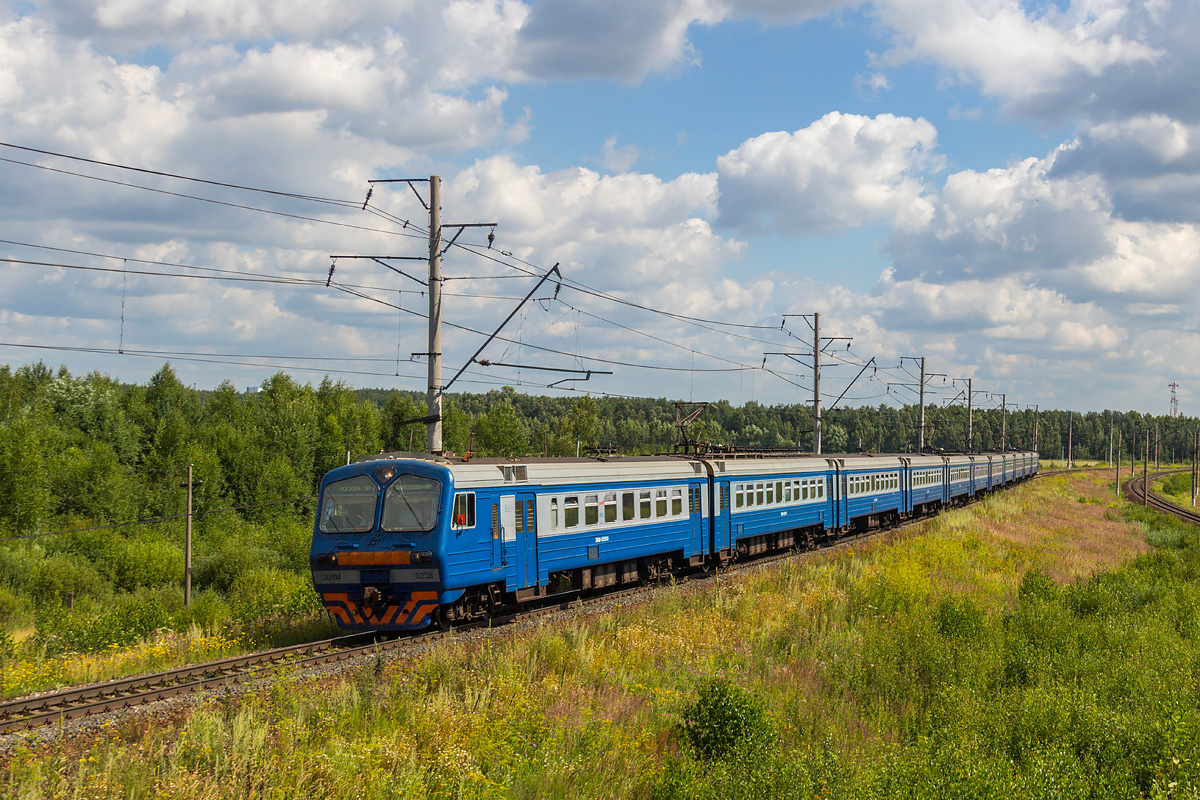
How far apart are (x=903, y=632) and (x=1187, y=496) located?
8852 cm

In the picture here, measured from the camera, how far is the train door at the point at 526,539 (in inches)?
663

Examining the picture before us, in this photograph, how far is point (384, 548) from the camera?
15.2 m

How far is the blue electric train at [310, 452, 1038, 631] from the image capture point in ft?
49.8

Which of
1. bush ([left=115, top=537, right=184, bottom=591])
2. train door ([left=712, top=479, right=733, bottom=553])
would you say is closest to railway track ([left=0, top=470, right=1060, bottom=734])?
train door ([left=712, top=479, right=733, bottom=553])

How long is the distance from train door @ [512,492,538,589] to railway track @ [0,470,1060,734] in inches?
29.1

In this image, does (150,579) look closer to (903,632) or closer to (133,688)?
(133,688)

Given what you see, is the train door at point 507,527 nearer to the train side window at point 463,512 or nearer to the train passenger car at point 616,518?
the train passenger car at point 616,518

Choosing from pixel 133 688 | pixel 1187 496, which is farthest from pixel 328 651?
pixel 1187 496

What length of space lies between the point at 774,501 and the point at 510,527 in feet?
43.5

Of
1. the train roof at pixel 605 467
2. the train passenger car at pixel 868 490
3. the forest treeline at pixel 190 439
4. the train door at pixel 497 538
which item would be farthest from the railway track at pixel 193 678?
the forest treeline at pixel 190 439

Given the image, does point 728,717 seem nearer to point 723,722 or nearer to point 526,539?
point 723,722

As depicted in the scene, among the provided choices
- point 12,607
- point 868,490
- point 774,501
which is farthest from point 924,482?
point 12,607

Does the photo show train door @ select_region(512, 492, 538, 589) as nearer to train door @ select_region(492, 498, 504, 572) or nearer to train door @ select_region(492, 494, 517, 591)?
train door @ select_region(492, 494, 517, 591)

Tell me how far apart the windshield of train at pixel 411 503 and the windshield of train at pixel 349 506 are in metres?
0.32
